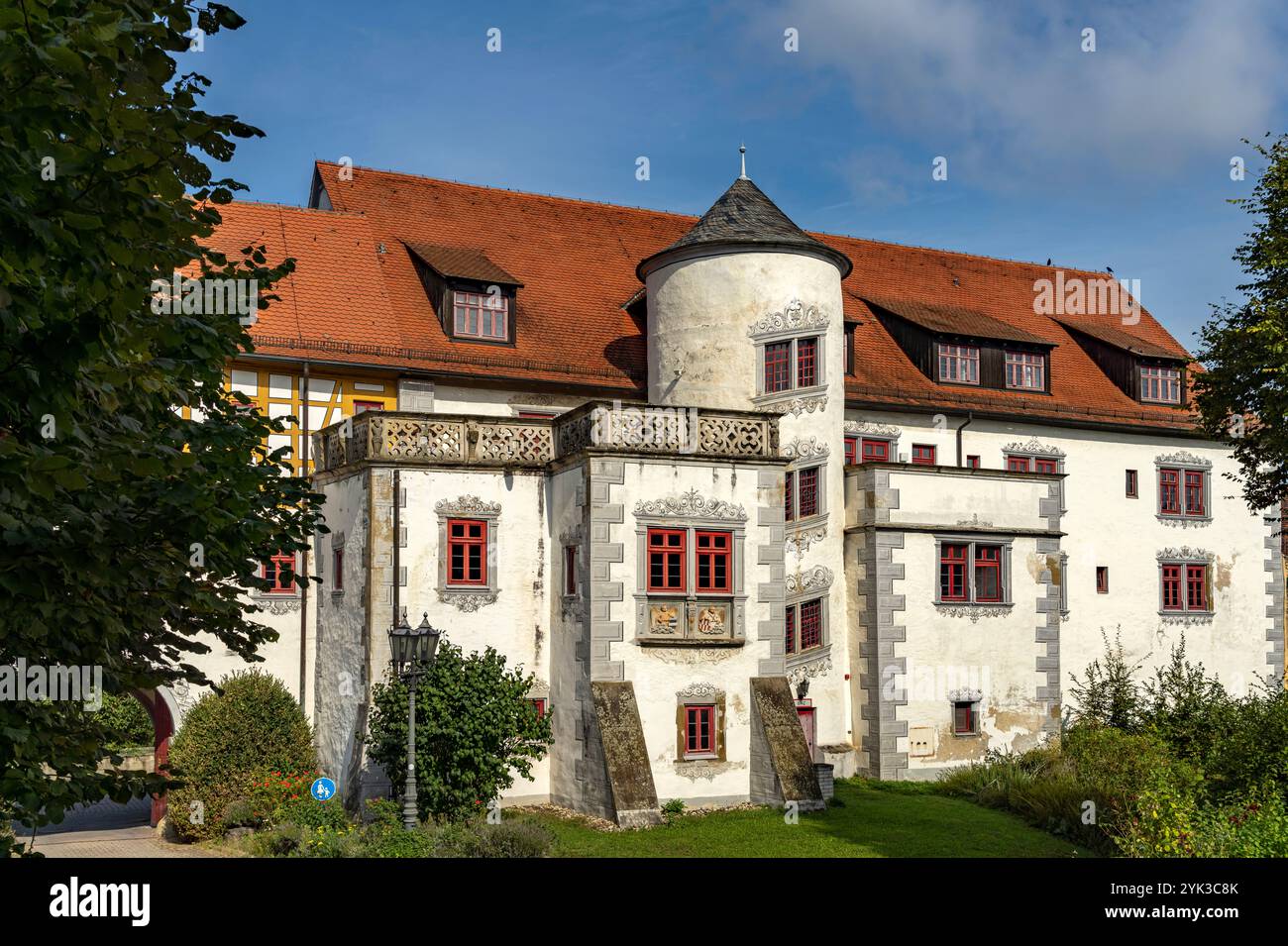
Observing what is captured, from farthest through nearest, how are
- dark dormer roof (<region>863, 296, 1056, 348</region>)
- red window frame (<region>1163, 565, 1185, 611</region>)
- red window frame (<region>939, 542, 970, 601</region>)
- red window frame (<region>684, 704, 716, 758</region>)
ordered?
red window frame (<region>1163, 565, 1185, 611</region>)
dark dormer roof (<region>863, 296, 1056, 348</region>)
red window frame (<region>939, 542, 970, 601</region>)
red window frame (<region>684, 704, 716, 758</region>)

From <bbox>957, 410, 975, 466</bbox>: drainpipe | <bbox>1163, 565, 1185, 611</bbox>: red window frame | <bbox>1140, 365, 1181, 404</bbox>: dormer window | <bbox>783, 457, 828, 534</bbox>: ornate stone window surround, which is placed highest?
<bbox>1140, 365, 1181, 404</bbox>: dormer window

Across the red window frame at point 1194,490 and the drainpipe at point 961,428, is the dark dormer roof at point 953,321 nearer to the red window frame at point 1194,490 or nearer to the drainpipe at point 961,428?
the drainpipe at point 961,428

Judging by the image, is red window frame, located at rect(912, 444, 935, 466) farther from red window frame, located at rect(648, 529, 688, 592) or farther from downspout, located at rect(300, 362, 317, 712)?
downspout, located at rect(300, 362, 317, 712)

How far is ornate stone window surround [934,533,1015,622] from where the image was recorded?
2758 cm

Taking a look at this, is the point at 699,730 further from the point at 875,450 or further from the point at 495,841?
the point at 875,450

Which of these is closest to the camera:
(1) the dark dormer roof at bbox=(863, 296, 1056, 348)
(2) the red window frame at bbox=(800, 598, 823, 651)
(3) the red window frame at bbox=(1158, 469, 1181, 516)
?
(2) the red window frame at bbox=(800, 598, 823, 651)

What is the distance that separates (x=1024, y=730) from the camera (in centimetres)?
2800

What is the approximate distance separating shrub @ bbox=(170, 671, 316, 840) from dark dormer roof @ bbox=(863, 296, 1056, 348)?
55.7ft

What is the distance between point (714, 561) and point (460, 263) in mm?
9567

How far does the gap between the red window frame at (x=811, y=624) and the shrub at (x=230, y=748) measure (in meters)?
9.63

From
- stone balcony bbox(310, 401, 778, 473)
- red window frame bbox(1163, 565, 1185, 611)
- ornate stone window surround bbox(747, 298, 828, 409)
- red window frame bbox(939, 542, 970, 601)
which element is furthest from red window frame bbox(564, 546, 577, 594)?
red window frame bbox(1163, 565, 1185, 611)

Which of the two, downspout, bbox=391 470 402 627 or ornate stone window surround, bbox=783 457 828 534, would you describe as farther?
ornate stone window surround, bbox=783 457 828 534

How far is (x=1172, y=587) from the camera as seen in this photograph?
3341cm

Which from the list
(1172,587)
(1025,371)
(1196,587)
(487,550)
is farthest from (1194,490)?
(487,550)
